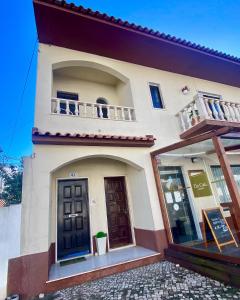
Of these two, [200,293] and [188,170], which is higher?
[188,170]

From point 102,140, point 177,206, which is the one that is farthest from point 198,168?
point 102,140

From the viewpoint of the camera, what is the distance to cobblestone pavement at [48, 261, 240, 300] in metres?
2.94

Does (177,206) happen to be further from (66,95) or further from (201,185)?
(66,95)

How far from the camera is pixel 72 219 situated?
5477 mm

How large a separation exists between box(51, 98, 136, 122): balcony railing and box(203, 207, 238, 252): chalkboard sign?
3.93m

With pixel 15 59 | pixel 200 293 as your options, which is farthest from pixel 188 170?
pixel 15 59

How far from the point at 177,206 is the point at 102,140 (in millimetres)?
3846

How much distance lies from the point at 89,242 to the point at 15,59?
12.9 meters

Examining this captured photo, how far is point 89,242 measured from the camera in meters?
5.47

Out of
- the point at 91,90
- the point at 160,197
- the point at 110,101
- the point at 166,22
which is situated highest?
the point at 166,22

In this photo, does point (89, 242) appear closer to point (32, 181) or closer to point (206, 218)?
point (32, 181)

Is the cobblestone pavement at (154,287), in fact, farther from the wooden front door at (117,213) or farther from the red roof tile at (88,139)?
the red roof tile at (88,139)

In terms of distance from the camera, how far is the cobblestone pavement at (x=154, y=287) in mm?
2939

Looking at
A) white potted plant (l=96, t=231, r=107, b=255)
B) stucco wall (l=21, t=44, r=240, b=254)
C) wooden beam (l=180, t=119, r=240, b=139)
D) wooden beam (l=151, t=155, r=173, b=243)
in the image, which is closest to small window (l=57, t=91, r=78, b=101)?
stucco wall (l=21, t=44, r=240, b=254)
